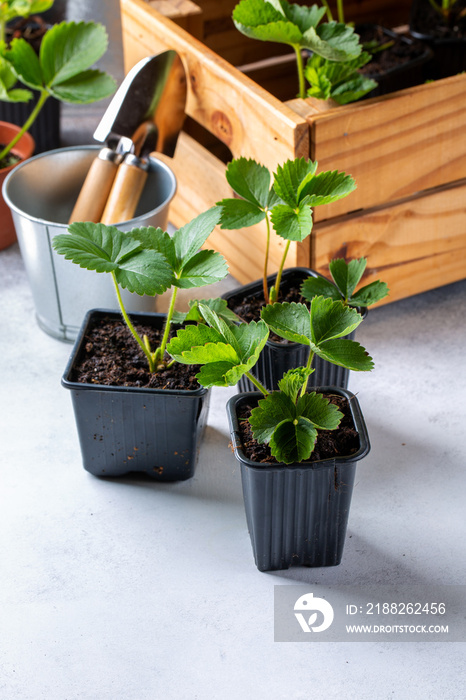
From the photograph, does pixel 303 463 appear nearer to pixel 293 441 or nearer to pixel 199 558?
pixel 293 441

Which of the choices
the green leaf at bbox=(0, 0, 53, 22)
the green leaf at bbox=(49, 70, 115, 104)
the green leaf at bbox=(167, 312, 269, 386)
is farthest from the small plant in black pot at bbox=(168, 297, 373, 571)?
the green leaf at bbox=(0, 0, 53, 22)

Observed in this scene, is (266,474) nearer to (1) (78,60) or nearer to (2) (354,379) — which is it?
(2) (354,379)

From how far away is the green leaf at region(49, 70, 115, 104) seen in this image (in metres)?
1.27

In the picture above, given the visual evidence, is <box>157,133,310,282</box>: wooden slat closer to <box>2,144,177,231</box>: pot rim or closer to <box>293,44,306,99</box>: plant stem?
<box>2,144,177,231</box>: pot rim

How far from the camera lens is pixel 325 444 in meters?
0.86

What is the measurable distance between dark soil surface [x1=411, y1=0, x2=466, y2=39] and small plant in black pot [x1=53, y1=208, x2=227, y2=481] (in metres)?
0.76

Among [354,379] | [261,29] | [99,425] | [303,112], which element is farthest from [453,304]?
[99,425]

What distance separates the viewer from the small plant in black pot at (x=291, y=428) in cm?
81

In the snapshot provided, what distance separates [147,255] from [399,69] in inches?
24.9

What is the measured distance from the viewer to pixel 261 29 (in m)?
1.05

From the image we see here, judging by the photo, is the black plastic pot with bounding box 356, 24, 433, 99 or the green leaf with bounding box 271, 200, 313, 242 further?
the black plastic pot with bounding box 356, 24, 433, 99

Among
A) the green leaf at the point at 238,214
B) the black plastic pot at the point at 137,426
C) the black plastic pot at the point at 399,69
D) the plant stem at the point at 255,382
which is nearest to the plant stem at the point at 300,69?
the black plastic pot at the point at 399,69

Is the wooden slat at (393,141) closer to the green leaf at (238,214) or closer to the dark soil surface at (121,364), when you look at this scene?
the green leaf at (238,214)

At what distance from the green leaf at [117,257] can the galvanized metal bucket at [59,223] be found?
0.23 metres
